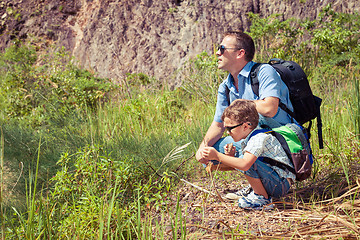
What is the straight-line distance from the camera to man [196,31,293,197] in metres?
2.71

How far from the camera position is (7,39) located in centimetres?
1160

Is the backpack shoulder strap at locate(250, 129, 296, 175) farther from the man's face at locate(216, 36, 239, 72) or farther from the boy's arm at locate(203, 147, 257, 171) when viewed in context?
the man's face at locate(216, 36, 239, 72)

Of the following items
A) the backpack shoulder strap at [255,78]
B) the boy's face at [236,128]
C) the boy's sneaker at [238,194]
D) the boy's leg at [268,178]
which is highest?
the backpack shoulder strap at [255,78]

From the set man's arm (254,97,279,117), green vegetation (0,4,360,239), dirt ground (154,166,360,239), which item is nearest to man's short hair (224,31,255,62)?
man's arm (254,97,279,117)

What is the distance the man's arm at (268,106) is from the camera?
106 inches

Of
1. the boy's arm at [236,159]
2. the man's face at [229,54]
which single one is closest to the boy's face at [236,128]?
the boy's arm at [236,159]

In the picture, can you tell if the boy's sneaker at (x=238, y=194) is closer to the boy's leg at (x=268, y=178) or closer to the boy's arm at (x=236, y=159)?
the boy's leg at (x=268, y=178)

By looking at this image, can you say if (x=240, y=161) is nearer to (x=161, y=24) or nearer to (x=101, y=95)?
(x=101, y=95)

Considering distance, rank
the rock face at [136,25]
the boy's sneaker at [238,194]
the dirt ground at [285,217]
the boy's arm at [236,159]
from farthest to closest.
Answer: the rock face at [136,25] → the boy's sneaker at [238,194] → the boy's arm at [236,159] → the dirt ground at [285,217]

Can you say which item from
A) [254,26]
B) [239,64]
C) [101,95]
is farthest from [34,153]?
[254,26]

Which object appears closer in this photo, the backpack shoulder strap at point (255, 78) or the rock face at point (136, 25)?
the backpack shoulder strap at point (255, 78)

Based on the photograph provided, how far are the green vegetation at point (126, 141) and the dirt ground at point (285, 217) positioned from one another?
3.4 inches

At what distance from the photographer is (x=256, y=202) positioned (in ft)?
8.98

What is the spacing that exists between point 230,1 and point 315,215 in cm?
770
